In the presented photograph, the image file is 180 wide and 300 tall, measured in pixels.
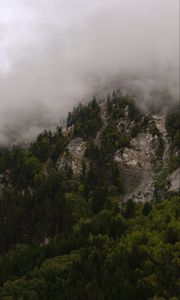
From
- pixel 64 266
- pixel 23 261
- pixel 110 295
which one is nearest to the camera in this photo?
pixel 110 295

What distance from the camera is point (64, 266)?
502 ft

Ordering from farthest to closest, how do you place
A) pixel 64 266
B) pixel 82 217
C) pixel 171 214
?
pixel 82 217 → pixel 171 214 → pixel 64 266

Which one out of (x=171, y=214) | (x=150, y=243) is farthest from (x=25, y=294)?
(x=171, y=214)

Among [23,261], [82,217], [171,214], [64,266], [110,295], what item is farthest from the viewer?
[82,217]

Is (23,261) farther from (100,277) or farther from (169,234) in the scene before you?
(169,234)

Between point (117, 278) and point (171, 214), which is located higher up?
point (171, 214)

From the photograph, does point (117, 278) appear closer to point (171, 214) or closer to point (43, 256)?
point (43, 256)

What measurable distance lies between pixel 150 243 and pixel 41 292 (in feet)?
111

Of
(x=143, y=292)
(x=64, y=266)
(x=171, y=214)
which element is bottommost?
(x=143, y=292)

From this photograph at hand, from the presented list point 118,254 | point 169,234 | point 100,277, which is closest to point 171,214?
point 169,234

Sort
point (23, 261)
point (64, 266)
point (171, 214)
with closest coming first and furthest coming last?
point (64, 266) < point (23, 261) < point (171, 214)

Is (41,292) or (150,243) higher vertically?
(150,243)

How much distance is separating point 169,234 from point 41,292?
40855mm

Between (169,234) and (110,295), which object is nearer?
(110,295)
